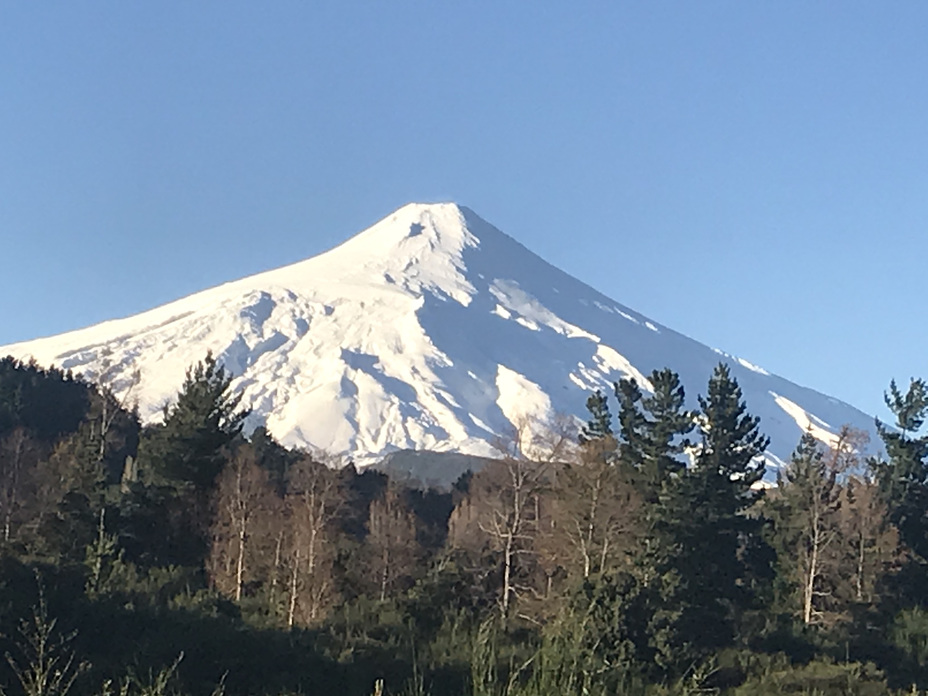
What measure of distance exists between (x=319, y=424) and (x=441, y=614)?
339 feet

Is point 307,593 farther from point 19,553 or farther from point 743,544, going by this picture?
point 743,544

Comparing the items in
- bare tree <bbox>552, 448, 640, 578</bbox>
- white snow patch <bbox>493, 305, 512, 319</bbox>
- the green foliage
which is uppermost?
white snow patch <bbox>493, 305, 512, 319</bbox>

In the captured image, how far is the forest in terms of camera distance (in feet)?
56.3

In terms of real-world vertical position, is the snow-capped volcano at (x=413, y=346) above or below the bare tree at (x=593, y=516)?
above

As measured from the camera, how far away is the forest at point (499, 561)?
17.2m

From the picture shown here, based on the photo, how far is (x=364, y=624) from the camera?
22.2 m

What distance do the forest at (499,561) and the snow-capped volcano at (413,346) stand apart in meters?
68.4

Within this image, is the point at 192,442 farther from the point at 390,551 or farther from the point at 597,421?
the point at 597,421

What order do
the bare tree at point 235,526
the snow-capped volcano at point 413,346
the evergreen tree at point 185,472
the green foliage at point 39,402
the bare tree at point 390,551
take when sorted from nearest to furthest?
the bare tree at point 235,526 → the evergreen tree at point 185,472 → the bare tree at point 390,551 → the green foliage at point 39,402 → the snow-capped volcano at point 413,346

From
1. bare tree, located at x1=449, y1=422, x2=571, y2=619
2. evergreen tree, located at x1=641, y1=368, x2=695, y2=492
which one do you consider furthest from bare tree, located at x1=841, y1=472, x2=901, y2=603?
bare tree, located at x1=449, y1=422, x2=571, y2=619

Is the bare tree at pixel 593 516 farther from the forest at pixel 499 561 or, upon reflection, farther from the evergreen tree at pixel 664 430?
the evergreen tree at pixel 664 430

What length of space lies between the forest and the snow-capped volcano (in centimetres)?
6843

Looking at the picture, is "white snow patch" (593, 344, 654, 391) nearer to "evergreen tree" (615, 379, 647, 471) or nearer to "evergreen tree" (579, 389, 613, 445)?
"evergreen tree" (579, 389, 613, 445)

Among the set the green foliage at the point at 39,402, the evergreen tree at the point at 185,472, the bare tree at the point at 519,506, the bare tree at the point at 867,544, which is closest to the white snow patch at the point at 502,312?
the green foliage at the point at 39,402
